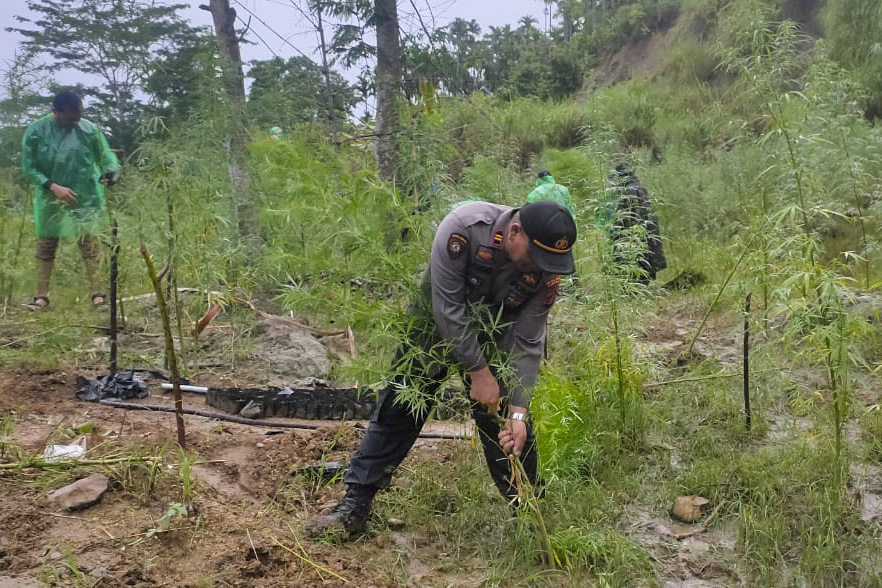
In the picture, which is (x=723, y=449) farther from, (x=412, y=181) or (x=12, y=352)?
(x=12, y=352)

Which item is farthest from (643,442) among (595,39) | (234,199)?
(595,39)

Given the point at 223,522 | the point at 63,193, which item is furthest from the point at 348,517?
the point at 63,193

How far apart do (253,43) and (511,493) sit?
5.57 meters

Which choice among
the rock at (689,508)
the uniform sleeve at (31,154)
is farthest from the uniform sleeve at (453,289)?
the uniform sleeve at (31,154)

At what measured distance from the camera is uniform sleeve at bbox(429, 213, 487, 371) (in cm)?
283

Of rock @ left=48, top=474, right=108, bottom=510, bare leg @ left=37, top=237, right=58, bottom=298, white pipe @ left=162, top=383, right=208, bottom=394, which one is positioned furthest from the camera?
bare leg @ left=37, top=237, right=58, bottom=298

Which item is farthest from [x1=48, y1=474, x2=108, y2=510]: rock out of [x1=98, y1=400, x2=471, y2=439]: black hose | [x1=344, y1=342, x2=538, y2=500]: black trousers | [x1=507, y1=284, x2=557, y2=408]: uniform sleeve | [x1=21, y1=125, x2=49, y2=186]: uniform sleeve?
[x1=21, y1=125, x2=49, y2=186]: uniform sleeve

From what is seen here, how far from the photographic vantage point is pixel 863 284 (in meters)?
6.09

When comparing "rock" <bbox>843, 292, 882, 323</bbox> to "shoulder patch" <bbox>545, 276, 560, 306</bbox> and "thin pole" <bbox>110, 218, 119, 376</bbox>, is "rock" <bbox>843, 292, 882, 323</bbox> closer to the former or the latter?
"shoulder patch" <bbox>545, 276, 560, 306</bbox>

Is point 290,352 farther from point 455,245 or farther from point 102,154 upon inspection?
point 455,245

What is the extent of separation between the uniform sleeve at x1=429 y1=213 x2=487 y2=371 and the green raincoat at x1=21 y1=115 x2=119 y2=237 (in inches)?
155

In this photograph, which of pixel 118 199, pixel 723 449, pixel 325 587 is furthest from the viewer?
pixel 118 199

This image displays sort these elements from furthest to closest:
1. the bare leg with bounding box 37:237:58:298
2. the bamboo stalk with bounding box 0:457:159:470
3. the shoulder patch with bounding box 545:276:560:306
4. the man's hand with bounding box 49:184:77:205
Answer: the bare leg with bounding box 37:237:58:298 → the man's hand with bounding box 49:184:77:205 → the bamboo stalk with bounding box 0:457:159:470 → the shoulder patch with bounding box 545:276:560:306

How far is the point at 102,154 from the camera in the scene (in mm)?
5859
